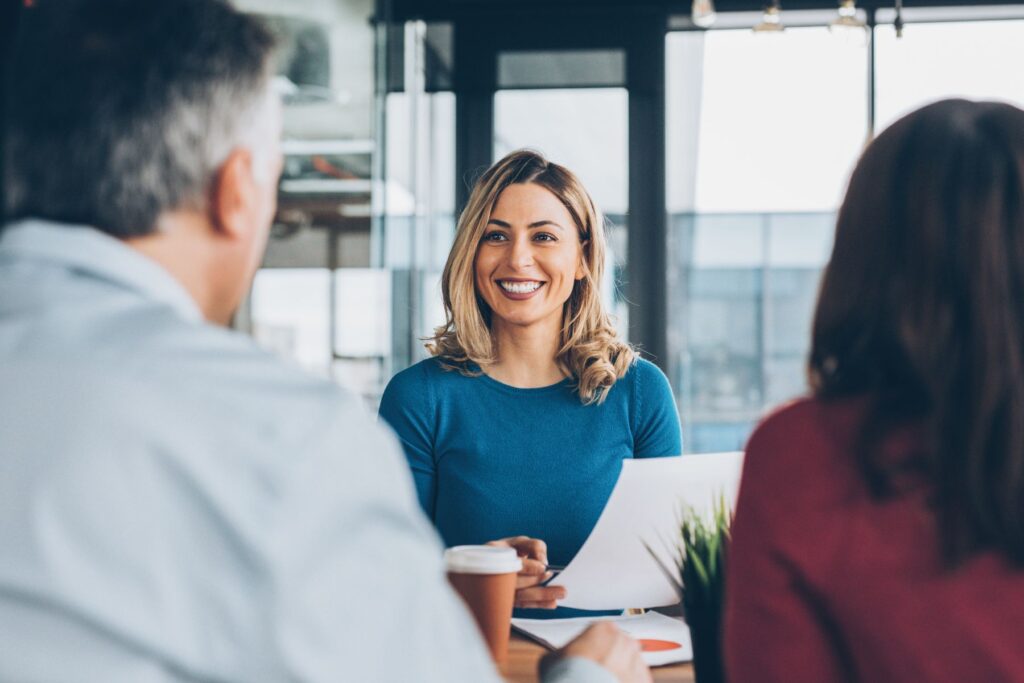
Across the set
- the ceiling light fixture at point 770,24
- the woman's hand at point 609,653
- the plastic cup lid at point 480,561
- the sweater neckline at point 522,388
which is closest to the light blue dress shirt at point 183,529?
the woman's hand at point 609,653

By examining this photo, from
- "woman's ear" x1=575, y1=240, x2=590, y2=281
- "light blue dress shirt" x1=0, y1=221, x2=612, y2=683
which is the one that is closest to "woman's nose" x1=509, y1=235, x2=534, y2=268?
"woman's ear" x1=575, y1=240, x2=590, y2=281

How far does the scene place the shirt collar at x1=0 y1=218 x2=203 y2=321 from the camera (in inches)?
29.2

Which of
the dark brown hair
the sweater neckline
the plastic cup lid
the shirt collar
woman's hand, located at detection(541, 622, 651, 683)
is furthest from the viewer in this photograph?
the sweater neckline

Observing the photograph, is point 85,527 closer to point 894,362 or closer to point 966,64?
point 894,362

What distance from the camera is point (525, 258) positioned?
218 centimetres

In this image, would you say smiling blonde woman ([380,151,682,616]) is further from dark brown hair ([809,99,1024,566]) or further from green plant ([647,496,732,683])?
dark brown hair ([809,99,1024,566])

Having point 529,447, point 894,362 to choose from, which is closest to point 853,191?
point 894,362

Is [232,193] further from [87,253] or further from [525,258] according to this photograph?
[525,258]

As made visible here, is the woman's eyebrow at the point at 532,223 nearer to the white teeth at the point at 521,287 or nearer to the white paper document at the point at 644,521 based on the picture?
the white teeth at the point at 521,287

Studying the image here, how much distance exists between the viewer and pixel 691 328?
4406mm

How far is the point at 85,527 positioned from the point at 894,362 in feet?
2.18

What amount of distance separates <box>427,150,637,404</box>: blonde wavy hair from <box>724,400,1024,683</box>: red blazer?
1.23 meters

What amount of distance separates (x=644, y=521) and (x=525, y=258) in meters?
0.88

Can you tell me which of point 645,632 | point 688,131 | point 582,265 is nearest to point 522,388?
point 582,265
